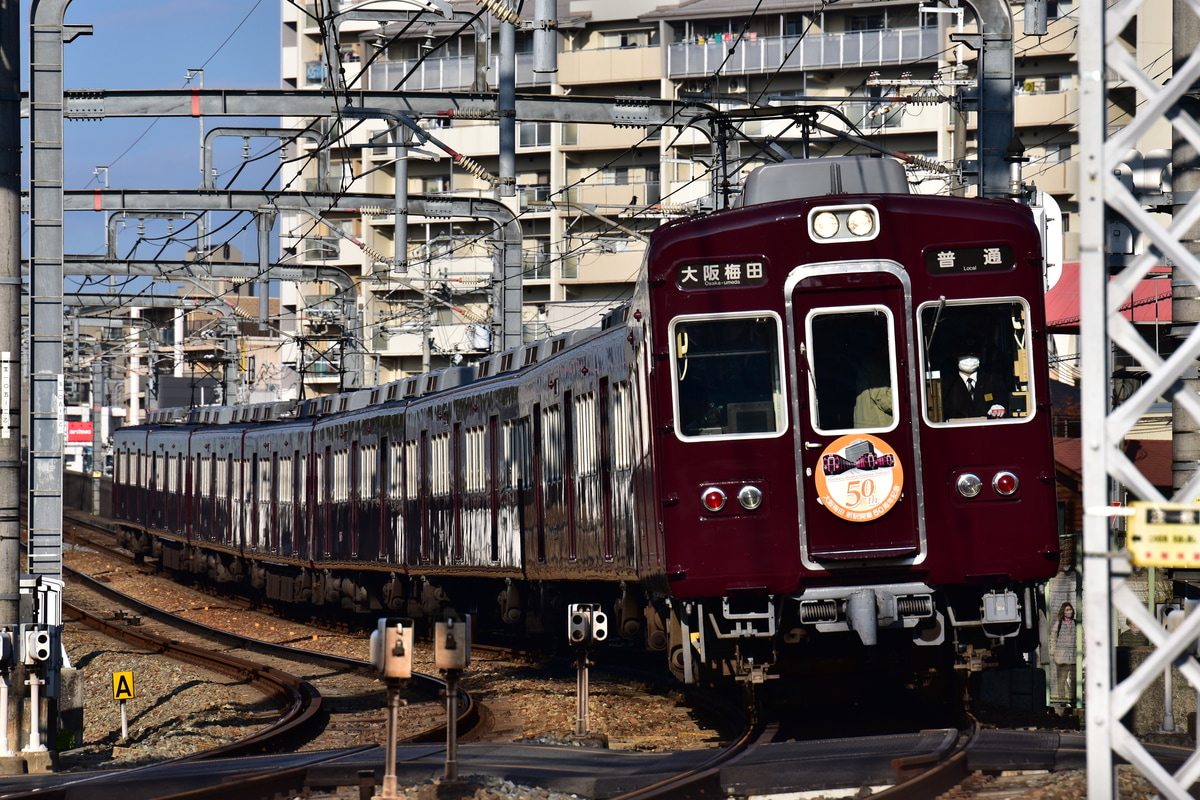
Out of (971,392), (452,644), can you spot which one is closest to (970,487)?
(971,392)

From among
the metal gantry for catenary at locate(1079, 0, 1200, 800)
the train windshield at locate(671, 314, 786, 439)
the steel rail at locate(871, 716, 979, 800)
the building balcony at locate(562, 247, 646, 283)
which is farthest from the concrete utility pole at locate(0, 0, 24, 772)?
the building balcony at locate(562, 247, 646, 283)

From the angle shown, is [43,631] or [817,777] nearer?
[817,777]

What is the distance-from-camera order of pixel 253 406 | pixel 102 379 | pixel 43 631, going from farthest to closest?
pixel 102 379 → pixel 253 406 → pixel 43 631

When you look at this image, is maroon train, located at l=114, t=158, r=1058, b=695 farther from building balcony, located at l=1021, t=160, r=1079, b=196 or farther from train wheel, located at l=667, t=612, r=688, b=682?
building balcony, located at l=1021, t=160, r=1079, b=196

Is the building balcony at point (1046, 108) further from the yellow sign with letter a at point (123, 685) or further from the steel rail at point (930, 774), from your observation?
the steel rail at point (930, 774)

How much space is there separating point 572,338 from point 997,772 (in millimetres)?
7216

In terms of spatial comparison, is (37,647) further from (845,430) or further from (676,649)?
(845,430)

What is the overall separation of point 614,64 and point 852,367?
43.5m

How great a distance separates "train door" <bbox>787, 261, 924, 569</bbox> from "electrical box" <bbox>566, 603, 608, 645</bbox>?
7.54ft

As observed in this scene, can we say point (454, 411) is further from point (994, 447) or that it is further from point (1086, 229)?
point (1086, 229)

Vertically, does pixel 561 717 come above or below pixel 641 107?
below

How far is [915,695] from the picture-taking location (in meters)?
10.6

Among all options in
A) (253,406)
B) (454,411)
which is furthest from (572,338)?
(253,406)

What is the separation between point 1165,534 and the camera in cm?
457
